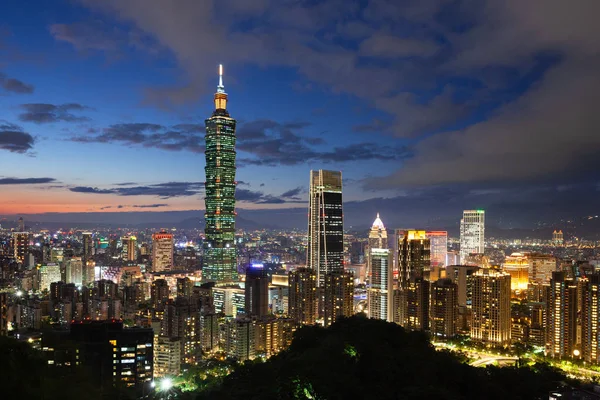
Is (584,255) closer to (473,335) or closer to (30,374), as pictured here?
(473,335)

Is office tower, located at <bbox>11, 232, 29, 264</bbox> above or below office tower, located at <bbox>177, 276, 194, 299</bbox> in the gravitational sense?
above

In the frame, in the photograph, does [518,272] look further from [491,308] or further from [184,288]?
[184,288]

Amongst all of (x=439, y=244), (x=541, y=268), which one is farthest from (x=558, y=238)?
(x=541, y=268)

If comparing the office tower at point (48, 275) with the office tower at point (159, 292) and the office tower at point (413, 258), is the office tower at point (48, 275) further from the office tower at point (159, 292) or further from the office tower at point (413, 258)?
the office tower at point (413, 258)

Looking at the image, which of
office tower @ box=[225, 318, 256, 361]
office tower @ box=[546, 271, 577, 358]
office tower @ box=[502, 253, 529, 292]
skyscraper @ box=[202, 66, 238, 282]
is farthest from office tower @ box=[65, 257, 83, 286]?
office tower @ box=[546, 271, 577, 358]

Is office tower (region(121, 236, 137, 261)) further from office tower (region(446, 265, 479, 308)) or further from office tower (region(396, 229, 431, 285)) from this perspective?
office tower (region(446, 265, 479, 308))
